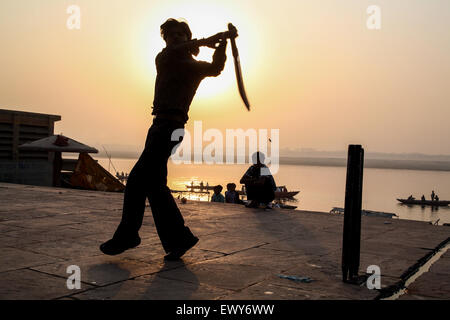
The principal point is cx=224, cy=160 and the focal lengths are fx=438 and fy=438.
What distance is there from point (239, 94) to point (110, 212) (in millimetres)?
3709

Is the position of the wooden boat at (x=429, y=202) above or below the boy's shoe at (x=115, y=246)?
below

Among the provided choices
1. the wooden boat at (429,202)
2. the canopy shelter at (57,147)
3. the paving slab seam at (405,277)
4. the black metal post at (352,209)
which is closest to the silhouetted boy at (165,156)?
the black metal post at (352,209)

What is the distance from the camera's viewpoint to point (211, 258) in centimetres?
381

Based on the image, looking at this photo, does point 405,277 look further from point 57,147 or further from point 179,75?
point 57,147

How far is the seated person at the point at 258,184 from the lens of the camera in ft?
27.5

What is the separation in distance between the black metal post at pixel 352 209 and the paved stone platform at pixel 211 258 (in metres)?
0.17

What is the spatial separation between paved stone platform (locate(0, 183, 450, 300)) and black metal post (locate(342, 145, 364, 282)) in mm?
172

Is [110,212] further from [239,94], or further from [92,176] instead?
[92,176]

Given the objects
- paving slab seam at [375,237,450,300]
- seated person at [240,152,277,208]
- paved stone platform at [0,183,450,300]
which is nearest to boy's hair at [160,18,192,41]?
paved stone platform at [0,183,450,300]

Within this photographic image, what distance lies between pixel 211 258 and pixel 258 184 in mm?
4728

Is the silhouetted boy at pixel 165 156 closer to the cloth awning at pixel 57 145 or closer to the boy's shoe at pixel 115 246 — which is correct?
the boy's shoe at pixel 115 246

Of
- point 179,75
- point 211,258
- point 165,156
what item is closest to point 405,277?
point 211,258

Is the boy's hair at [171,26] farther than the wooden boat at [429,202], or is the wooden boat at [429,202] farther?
the wooden boat at [429,202]

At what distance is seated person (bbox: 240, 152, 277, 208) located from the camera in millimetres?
8383
